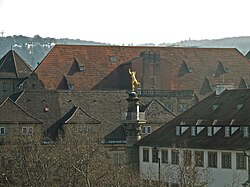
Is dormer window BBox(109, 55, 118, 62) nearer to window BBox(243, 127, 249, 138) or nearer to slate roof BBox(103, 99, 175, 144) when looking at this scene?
slate roof BBox(103, 99, 175, 144)


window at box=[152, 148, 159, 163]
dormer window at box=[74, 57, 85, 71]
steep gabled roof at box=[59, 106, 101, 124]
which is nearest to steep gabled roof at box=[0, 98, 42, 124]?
steep gabled roof at box=[59, 106, 101, 124]

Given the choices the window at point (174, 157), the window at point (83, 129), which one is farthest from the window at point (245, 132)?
the window at point (83, 129)

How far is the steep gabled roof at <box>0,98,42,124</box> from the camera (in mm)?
123688

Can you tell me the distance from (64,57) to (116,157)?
2893 cm

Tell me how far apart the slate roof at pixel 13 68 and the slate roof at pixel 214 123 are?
52.6m

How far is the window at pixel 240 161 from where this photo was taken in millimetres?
87000

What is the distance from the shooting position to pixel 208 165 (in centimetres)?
9225

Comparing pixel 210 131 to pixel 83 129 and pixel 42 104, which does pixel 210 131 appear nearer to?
pixel 83 129

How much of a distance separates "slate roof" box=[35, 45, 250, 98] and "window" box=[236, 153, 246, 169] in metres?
63.2

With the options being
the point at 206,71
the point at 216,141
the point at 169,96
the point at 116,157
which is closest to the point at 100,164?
the point at 216,141

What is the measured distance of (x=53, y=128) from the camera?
12744cm

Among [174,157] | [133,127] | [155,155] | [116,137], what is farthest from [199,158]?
[116,137]

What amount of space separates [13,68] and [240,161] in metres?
72.5

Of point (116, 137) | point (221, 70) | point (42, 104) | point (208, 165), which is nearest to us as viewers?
point (208, 165)
